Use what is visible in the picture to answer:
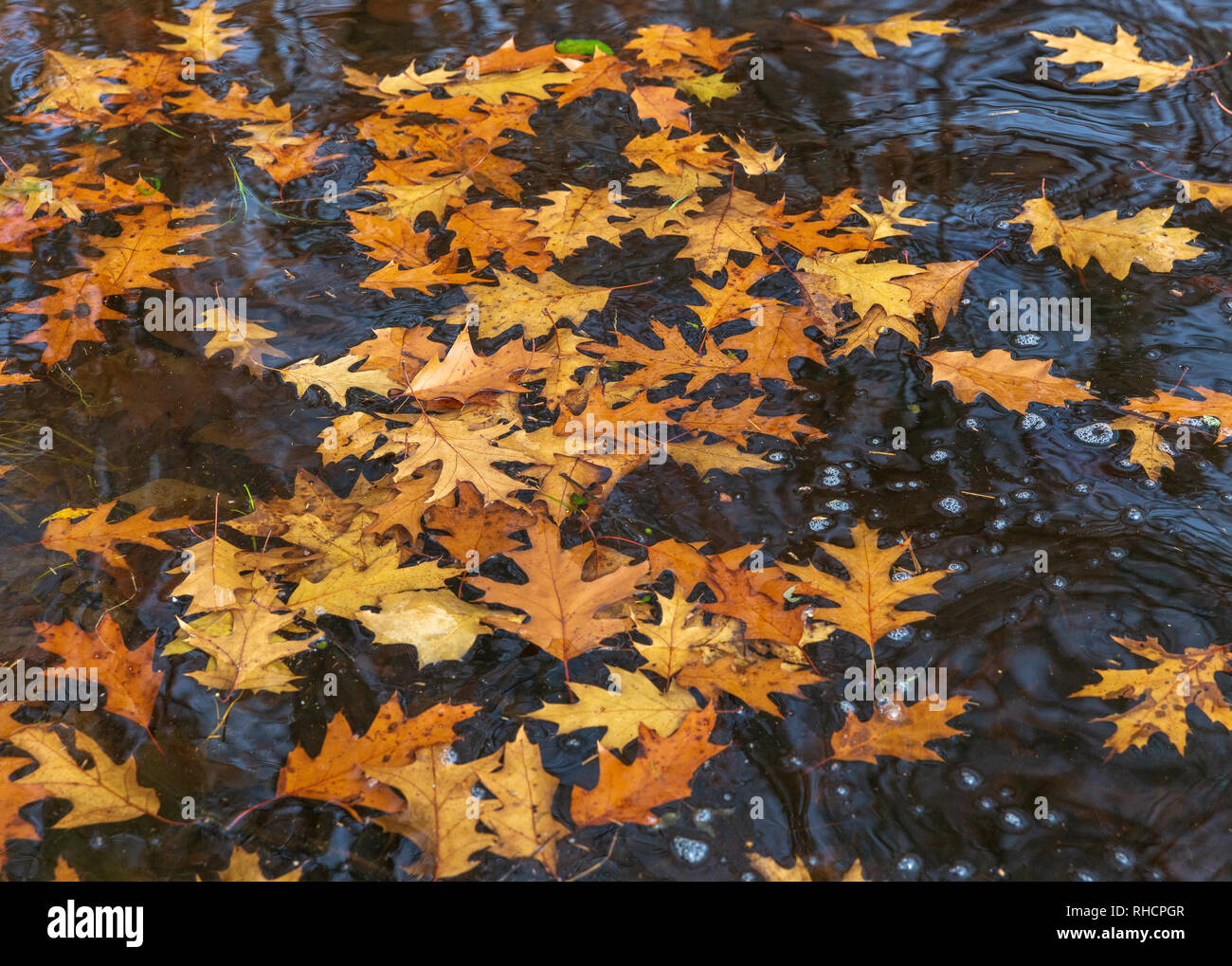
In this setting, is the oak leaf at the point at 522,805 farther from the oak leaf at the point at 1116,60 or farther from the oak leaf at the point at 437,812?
the oak leaf at the point at 1116,60

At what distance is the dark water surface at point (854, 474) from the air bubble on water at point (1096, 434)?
0.01 m

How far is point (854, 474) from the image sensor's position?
7.06ft

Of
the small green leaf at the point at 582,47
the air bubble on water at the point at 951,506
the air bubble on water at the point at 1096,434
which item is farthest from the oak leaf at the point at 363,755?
the small green leaf at the point at 582,47

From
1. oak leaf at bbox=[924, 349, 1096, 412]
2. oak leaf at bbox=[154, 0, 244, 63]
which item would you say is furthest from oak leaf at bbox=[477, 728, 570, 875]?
oak leaf at bbox=[154, 0, 244, 63]

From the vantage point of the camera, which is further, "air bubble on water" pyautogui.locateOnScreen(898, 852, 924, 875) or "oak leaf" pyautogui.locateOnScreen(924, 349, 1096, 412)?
"oak leaf" pyautogui.locateOnScreen(924, 349, 1096, 412)

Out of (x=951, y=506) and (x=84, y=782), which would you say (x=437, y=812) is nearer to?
(x=84, y=782)

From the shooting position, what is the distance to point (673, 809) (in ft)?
5.43

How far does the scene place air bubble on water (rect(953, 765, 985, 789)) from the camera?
166 centimetres

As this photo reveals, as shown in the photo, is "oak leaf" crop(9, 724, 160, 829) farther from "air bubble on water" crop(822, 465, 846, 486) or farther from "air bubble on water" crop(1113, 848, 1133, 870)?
"air bubble on water" crop(1113, 848, 1133, 870)

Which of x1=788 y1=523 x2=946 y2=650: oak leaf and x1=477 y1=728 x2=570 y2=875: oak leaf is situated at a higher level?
x1=788 y1=523 x2=946 y2=650: oak leaf
